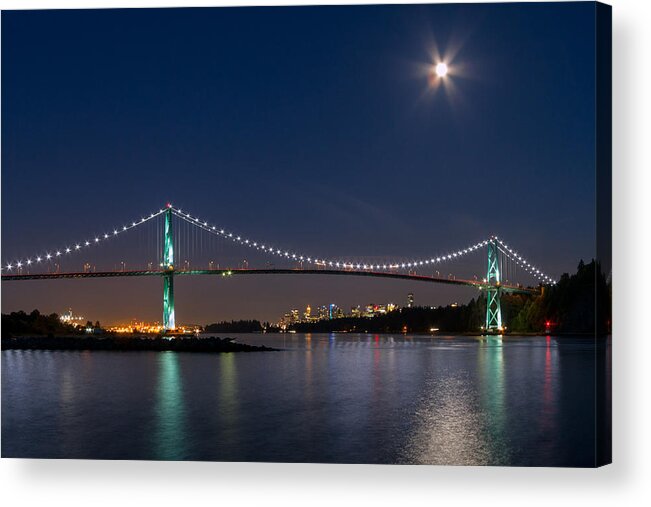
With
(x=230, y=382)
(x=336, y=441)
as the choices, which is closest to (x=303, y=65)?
(x=336, y=441)

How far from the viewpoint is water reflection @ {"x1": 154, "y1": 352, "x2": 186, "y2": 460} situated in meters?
8.23

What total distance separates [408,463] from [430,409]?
3.30 metres

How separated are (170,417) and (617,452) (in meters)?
5.32

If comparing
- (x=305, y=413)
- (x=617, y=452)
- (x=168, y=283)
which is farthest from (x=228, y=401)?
(x=168, y=283)

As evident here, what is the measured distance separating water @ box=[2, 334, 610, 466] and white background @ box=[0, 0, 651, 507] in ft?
1.47

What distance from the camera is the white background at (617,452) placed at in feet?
22.8

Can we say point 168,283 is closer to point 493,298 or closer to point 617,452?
point 493,298

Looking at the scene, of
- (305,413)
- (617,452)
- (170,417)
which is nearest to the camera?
(617,452)

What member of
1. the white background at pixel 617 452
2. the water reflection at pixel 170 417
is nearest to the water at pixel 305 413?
the water reflection at pixel 170 417

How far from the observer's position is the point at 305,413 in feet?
35.4

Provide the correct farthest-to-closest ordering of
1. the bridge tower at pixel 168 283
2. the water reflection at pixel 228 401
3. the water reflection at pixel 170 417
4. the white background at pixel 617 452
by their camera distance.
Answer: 1. the bridge tower at pixel 168 283
2. the water reflection at pixel 228 401
3. the water reflection at pixel 170 417
4. the white background at pixel 617 452

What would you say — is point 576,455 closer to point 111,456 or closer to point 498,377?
point 111,456

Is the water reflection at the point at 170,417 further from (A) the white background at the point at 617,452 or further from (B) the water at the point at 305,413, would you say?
(A) the white background at the point at 617,452

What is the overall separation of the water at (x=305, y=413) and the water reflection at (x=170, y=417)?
0.06ft
